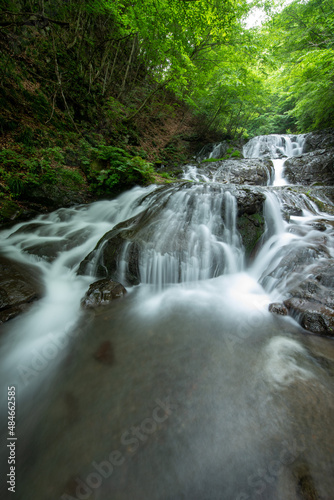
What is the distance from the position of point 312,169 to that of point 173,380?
10031 mm

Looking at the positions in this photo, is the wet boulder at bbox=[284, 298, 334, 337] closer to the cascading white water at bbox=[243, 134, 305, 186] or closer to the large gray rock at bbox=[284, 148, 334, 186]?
the large gray rock at bbox=[284, 148, 334, 186]

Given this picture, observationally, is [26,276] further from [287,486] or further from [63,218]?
[287,486]

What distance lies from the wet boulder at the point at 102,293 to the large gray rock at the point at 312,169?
874 cm

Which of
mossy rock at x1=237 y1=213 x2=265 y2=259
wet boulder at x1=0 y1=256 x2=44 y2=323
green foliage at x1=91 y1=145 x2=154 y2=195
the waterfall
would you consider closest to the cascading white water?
the waterfall

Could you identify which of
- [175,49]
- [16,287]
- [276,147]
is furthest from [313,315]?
[276,147]

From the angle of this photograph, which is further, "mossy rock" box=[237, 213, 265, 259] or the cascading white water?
the cascading white water

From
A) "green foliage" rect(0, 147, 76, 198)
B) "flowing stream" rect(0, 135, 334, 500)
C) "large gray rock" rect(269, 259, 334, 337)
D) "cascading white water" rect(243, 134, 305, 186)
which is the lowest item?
"flowing stream" rect(0, 135, 334, 500)

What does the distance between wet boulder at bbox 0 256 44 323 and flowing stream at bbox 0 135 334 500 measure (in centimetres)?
15

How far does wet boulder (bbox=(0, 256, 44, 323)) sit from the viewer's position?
275 cm

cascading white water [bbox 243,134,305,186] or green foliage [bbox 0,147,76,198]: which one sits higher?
cascading white water [bbox 243,134,305,186]

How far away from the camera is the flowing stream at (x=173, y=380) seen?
1.26 metres

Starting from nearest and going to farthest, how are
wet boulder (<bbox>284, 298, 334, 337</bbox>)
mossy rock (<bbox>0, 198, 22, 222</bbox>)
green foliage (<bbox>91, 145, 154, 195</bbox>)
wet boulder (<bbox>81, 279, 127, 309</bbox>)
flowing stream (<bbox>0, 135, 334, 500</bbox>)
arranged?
flowing stream (<bbox>0, 135, 334, 500</bbox>) < wet boulder (<bbox>284, 298, 334, 337</bbox>) < wet boulder (<bbox>81, 279, 127, 309</bbox>) < mossy rock (<bbox>0, 198, 22, 222</bbox>) < green foliage (<bbox>91, 145, 154, 195</bbox>)

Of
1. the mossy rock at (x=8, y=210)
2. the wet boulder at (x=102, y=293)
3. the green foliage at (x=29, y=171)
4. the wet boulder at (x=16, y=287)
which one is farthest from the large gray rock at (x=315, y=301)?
the green foliage at (x=29, y=171)

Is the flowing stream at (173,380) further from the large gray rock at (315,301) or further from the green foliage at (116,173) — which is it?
the green foliage at (116,173)
